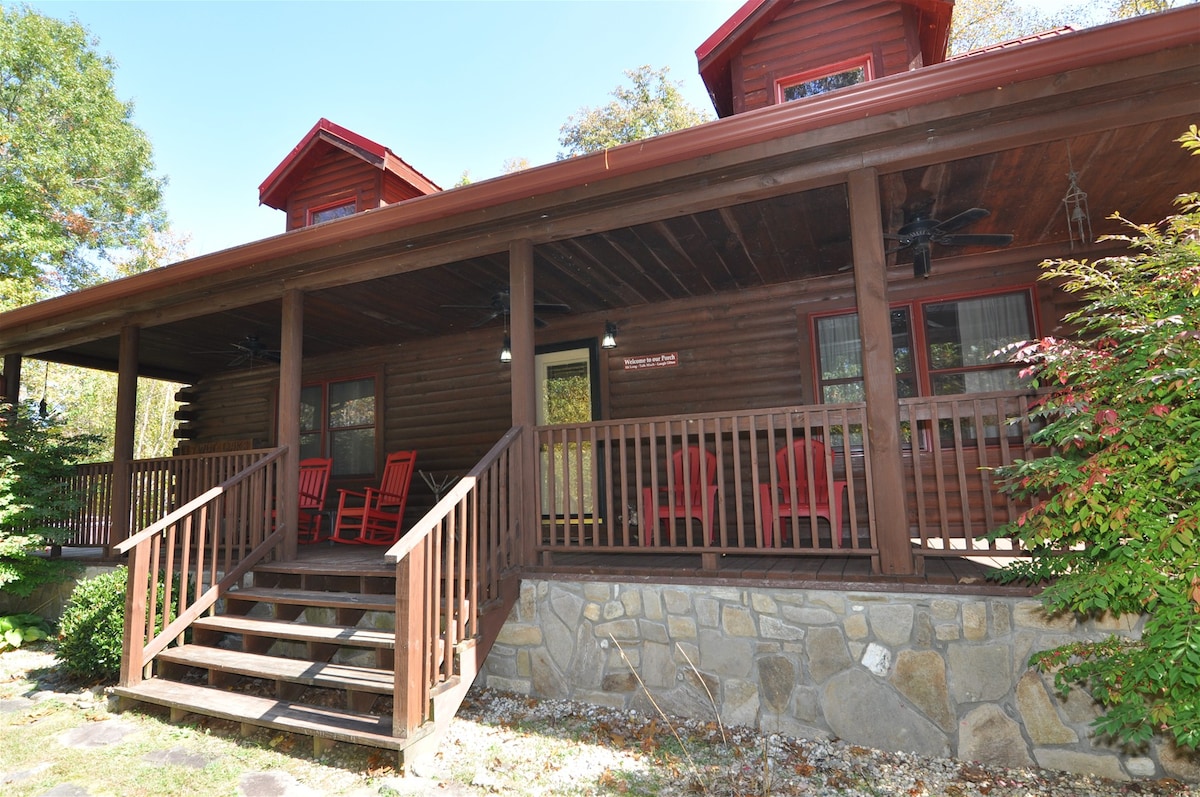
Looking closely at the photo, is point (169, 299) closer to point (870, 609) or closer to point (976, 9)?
point (870, 609)

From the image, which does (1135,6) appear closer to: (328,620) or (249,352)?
(249,352)

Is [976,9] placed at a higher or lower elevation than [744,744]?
higher

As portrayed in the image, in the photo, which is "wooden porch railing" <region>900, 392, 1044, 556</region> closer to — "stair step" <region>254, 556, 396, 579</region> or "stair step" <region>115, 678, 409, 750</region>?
"stair step" <region>115, 678, 409, 750</region>

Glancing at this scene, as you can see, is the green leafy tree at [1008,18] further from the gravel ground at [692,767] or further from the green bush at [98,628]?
the green bush at [98,628]

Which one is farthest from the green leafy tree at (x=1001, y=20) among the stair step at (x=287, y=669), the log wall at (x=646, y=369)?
the stair step at (x=287, y=669)

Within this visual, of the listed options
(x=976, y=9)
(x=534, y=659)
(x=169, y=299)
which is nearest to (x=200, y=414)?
(x=169, y=299)

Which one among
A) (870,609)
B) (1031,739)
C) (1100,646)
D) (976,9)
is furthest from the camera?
(976,9)

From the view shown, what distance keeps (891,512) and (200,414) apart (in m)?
9.64

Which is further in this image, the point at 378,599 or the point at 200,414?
the point at 200,414

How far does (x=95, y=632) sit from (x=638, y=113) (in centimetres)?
1706

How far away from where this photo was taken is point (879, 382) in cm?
328

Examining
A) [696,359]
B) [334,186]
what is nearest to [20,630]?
[334,186]

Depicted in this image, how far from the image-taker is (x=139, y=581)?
3.85m

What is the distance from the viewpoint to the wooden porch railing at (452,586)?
2.92 metres
